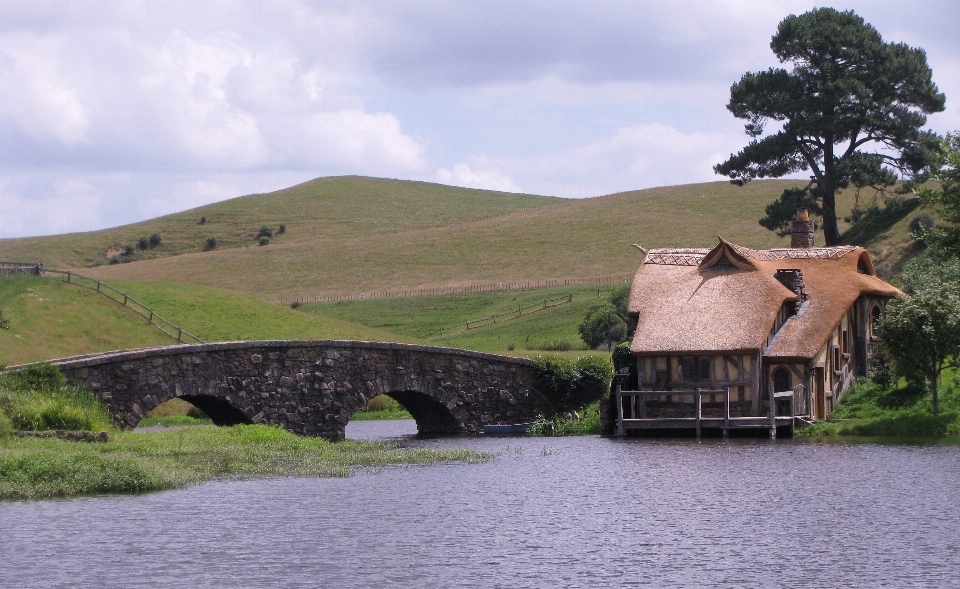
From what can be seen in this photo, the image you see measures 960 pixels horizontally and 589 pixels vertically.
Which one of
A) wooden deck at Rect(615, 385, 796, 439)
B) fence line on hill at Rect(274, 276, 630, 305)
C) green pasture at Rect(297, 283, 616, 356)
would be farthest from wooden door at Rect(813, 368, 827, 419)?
fence line on hill at Rect(274, 276, 630, 305)

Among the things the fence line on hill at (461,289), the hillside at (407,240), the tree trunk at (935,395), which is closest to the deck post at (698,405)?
the tree trunk at (935,395)

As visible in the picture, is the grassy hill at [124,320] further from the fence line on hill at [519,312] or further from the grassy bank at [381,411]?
the fence line on hill at [519,312]

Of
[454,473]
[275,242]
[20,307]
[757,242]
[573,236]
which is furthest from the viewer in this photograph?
[275,242]

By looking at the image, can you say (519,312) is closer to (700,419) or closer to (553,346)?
(553,346)

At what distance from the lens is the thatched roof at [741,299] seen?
149 ft

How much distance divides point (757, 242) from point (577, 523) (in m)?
83.1

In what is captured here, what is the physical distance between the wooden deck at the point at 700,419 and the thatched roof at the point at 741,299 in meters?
1.58

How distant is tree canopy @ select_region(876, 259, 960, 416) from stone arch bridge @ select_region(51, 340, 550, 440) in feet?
47.8

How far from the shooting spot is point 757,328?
45.0 m

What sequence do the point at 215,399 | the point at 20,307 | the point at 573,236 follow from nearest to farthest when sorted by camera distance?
the point at 215,399 → the point at 20,307 → the point at 573,236

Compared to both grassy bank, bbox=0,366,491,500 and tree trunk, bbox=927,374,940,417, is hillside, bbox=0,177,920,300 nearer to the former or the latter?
tree trunk, bbox=927,374,940,417

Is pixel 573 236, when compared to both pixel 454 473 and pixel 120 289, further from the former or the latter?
pixel 454 473

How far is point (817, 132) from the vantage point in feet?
238

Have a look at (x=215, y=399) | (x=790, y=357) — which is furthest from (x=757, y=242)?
(x=215, y=399)
